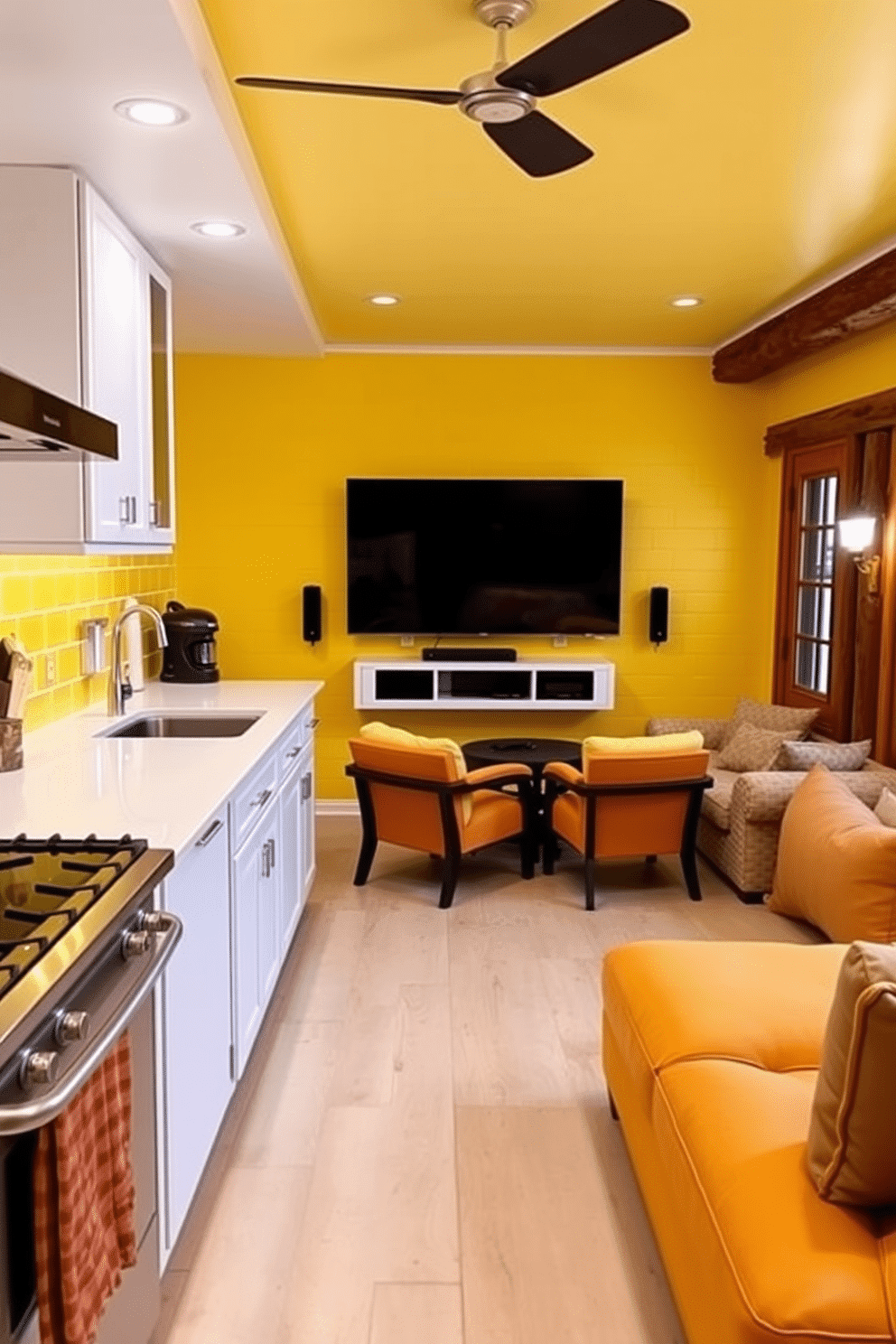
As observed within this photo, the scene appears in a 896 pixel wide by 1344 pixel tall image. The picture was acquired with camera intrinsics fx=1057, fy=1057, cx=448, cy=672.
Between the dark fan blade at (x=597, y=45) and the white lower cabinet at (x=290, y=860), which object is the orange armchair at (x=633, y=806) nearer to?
the white lower cabinet at (x=290, y=860)

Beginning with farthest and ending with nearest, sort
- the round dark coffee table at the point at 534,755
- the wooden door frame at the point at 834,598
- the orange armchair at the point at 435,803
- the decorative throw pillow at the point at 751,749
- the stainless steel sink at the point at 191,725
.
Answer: the decorative throw pillow at the point at 751,749 → the wooden door frame at the point at 834,598 → the round dark coffee table at the point at 534,755 → the orange armchair at the point at 435,803 → the stainless steel sink at the point at 191,725

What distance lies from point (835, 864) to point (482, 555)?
2.78 metres

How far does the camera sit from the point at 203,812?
7.82 ft

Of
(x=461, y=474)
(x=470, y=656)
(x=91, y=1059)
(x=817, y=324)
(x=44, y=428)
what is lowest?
(x=91, y=1059)

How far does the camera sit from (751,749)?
5.38 metres

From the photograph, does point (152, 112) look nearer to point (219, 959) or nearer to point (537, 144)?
point (537, 144)

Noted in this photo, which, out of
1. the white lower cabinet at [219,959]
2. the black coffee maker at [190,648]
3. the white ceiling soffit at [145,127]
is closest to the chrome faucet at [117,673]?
the white lower cabinet at [219,959]

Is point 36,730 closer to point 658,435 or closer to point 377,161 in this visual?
point 377,161

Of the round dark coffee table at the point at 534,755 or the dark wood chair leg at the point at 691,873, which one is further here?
the round dark coffee table at the point at 534,755

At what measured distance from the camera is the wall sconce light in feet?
15.3

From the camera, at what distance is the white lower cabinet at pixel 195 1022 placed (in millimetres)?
2156

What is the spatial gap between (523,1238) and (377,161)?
297cm

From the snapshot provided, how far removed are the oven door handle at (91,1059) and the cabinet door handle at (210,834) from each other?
1.39 feet

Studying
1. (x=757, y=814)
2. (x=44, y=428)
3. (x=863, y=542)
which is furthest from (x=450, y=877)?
(x=44, y=428)
